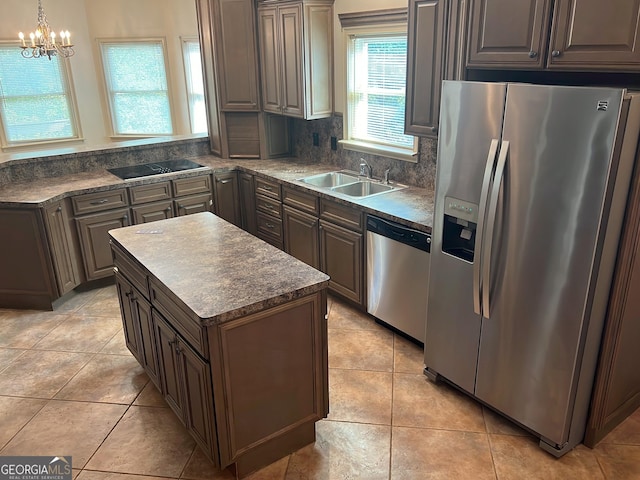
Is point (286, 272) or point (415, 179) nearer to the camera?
point (286, 272)

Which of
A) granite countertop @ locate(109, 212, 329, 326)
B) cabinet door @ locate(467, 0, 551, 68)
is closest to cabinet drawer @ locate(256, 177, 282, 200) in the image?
granite countertop @ locate(109, 212, 329, 326)

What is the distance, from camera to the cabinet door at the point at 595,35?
199 centimetres

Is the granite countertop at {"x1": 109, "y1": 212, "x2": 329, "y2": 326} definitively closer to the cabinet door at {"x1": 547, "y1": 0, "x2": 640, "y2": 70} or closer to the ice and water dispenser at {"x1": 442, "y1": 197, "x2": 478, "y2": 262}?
the ice and water dispenser at {"x1": 442, "y1": 197, "x2": 478, "y2": 262}

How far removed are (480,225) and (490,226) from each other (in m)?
0.06

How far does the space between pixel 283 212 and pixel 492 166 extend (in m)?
2.30

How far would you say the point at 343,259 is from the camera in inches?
148

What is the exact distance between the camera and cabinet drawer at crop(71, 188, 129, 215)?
3.98m

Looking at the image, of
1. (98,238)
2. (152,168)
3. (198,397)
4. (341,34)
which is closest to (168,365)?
(198,397)

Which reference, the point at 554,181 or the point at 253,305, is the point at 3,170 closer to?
the point at 253,305

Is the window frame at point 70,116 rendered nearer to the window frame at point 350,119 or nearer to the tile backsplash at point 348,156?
the tile backsplash at point 348,156

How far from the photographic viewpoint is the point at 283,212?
4.32m

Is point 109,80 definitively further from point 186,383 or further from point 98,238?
point 186,383

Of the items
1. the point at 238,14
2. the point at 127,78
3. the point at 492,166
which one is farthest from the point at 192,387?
the point at 127,78

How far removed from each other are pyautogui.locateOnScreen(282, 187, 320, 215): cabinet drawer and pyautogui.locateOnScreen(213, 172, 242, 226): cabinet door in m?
0.77
